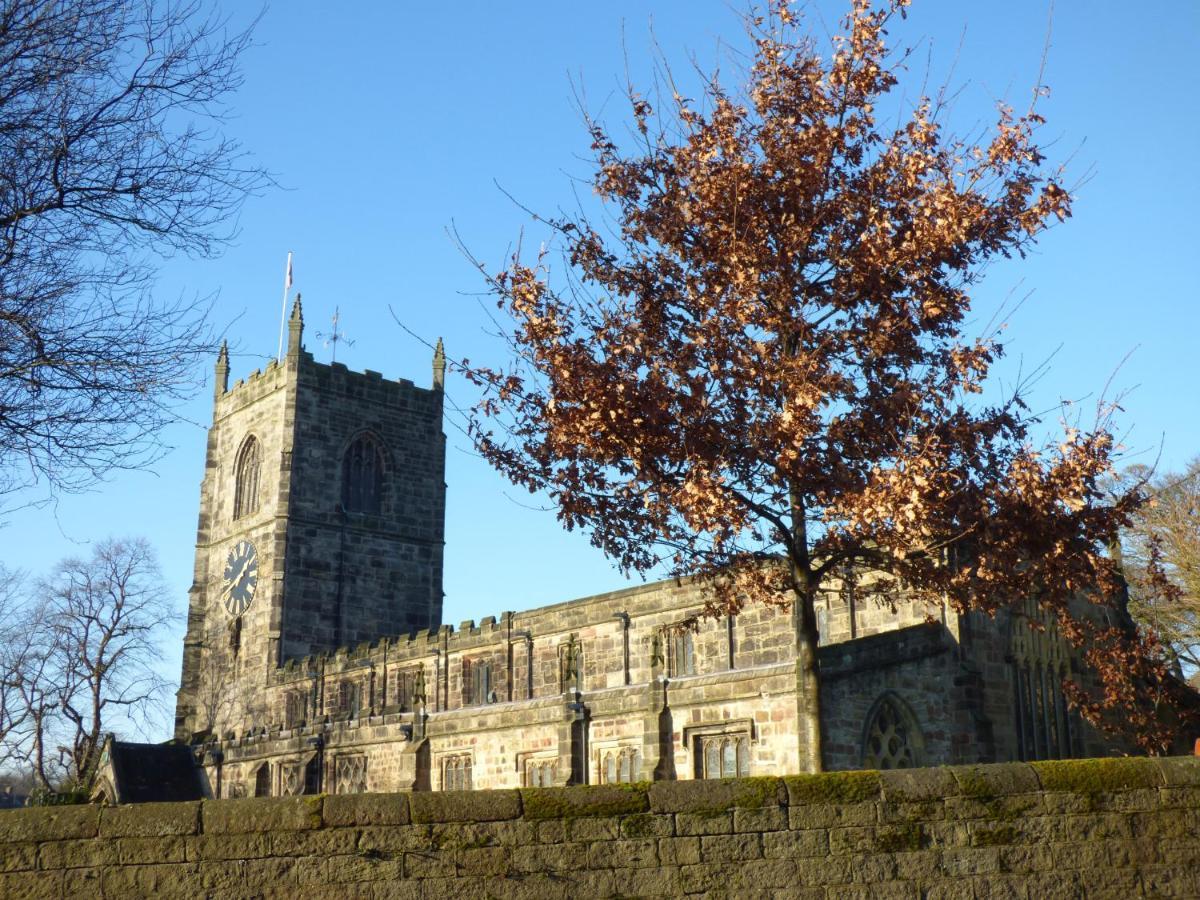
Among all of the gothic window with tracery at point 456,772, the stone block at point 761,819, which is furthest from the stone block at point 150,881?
the gothic window with tracery at point 456,772

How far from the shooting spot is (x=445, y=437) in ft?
209

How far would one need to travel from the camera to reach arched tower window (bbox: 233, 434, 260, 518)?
199 ft

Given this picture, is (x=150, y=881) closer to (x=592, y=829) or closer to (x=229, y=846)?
(x=229, y=846)

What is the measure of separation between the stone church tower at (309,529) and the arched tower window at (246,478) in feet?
0.26

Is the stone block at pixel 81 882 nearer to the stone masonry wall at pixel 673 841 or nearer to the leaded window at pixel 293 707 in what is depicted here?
the stone masonry wall at pixel 673 841

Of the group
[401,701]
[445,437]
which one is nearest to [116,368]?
[401,701]


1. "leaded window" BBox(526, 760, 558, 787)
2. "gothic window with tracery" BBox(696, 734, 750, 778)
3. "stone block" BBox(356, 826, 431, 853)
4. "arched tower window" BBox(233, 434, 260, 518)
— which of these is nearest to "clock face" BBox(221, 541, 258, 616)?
"arched tower window" BBox(233, 434, 260, 518)

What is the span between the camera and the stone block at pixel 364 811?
386 inches

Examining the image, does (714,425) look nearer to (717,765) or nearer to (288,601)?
(717,765)

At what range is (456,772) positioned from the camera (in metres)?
32.8

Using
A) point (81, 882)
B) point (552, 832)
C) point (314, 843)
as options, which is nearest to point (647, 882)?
point (552, 832)

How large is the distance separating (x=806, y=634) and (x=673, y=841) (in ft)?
16.6

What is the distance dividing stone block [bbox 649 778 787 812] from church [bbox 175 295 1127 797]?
6530 millimetres

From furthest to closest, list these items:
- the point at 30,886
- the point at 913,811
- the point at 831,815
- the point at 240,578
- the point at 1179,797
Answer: the point at 240,578 < the point at 1179,797 < the point at 913,811 < the point at 831,815 < the point at 30,886
